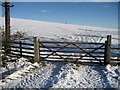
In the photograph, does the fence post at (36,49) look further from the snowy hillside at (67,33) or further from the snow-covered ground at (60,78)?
the snowy hillside at (67,33)

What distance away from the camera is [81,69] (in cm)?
765

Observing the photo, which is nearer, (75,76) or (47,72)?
(75,76)

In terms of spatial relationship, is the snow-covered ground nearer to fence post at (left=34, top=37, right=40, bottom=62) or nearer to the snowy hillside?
fence post at (left=34, top=37, right=40, bottom=62)

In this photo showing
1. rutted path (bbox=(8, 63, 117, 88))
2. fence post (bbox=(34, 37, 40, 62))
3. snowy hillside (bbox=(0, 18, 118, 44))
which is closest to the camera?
rutted path (bbox=(8, 63, 117, 88))

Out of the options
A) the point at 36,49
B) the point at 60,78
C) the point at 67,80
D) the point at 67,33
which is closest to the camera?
the point at 67,80

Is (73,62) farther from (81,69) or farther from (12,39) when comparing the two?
(12,39)

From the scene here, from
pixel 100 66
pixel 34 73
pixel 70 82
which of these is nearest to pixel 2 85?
pixel 34 73

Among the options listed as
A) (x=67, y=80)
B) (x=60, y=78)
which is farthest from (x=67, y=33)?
(x=67, y=80)

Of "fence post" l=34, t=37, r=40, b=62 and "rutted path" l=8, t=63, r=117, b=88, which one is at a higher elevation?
"fence post" l=34, t=37, r=40, b=62

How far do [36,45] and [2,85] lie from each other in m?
3.53

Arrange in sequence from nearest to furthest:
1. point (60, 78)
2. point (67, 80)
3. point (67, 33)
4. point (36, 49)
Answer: point (67, 80), point (60, 78), point (36, 49), point (67, 33)

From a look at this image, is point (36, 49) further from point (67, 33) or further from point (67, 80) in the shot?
point (67, 33)

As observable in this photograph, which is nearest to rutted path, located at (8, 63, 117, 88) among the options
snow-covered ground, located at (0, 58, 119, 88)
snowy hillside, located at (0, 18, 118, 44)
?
snow-covered ground, located at (0, 58, 119, 88)

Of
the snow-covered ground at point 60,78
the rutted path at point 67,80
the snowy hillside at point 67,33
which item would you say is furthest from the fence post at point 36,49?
the snowy hillside at point 67,33
